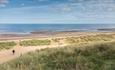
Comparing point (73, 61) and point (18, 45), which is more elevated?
point (73, 61)

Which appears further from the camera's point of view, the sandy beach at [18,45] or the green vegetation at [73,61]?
the sandy beach at [18,45]

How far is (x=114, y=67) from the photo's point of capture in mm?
5793

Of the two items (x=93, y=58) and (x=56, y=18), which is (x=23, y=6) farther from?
(x=93, y=58)

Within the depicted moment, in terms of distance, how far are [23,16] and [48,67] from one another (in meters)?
52.4

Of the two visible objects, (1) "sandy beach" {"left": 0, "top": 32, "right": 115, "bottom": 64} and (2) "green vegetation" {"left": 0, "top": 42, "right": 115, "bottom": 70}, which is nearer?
(2) "green vegetation" {"left": 0, "top": 42, "right": 115, "bottom": 70}

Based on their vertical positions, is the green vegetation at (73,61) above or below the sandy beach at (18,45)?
above

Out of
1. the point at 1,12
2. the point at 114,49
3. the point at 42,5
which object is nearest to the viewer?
the point at 114,49

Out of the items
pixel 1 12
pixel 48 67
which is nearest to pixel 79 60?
pixel 48 67

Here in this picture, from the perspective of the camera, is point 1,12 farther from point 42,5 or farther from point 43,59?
point 43,59

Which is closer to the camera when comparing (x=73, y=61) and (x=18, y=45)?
(x=73, y=61)

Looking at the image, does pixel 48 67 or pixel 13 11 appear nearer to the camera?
pixel 48 67

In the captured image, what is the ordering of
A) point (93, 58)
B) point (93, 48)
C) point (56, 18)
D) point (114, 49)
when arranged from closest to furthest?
point (93, 58) → point (114, 49) → point (93, 48) → point (56, 18)

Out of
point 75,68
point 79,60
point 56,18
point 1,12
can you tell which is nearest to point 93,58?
point 79,60

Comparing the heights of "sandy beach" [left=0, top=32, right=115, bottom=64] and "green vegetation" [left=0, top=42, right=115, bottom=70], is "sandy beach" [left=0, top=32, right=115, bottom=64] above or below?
below
